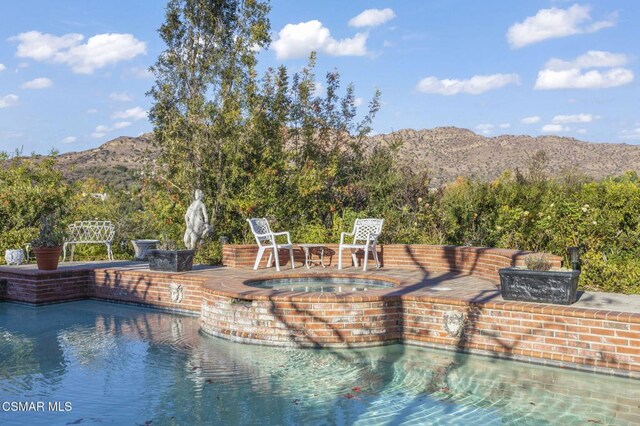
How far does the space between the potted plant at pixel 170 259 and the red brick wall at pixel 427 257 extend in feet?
3.75

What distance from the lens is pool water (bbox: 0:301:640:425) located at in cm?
465

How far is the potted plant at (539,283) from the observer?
6.30 m

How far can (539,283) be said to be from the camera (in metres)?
6.47

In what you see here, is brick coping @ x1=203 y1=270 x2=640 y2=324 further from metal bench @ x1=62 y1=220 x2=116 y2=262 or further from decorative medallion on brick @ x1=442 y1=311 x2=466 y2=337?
metal bench @ x1=62 y1=220 x2=116 y2=262

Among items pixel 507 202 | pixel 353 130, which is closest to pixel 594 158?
pixel 353 130

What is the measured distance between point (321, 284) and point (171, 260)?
8.64 ft

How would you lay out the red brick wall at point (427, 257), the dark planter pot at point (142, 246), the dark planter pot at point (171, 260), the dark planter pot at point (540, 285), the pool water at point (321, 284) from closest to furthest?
1. the dark planter pot at point (540, 285)
2. the red brick wall at point (427, 257)
3. the pool water at point (321, 284)
4. the dark planter pot at point (171, 260)
5. the dark planter pot at point (142, 246)

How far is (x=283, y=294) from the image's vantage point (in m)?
7.09

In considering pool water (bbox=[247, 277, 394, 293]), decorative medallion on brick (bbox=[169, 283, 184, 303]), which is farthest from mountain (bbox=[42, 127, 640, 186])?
decorative medallion on brick (bbox=[169, 283, 184, 303])

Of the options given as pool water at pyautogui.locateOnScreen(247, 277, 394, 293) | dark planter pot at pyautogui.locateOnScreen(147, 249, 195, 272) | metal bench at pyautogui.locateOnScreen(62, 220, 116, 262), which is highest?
metal bench at pyautogui.locateOnScreen(62, 220, 116, 262)

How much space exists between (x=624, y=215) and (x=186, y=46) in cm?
1017

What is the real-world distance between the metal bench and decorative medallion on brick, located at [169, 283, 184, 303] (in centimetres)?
405

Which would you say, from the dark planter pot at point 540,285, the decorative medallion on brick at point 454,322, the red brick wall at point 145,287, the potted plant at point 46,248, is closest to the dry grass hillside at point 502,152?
the red brick wall at point 145,287

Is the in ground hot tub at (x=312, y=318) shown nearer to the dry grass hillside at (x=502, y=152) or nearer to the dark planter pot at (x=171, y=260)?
the dark planter pot at (x=171, y=260)
